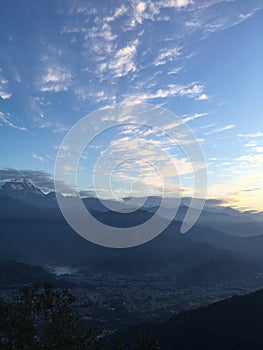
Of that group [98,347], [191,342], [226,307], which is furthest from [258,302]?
[98,347]

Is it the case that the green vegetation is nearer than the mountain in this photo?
Yes

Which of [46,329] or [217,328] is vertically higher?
[46,329]

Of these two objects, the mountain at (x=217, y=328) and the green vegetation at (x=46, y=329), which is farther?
the mountain at (x=217, y=328)

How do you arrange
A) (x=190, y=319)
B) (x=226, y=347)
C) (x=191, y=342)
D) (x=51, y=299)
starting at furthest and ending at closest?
(x=190, y=319)
(x=191, y=342)
(x=226, y=347)
(x=51, y=299)

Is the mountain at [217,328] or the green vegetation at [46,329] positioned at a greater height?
the green vegetation at [46,329]

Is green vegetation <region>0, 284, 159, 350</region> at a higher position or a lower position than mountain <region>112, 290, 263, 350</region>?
higher

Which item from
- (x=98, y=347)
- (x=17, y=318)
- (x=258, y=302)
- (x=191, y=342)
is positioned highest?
(x=17, y=318)

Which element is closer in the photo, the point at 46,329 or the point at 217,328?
the point at 46,329

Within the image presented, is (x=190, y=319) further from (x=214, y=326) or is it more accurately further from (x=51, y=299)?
(x=51, y=299)
